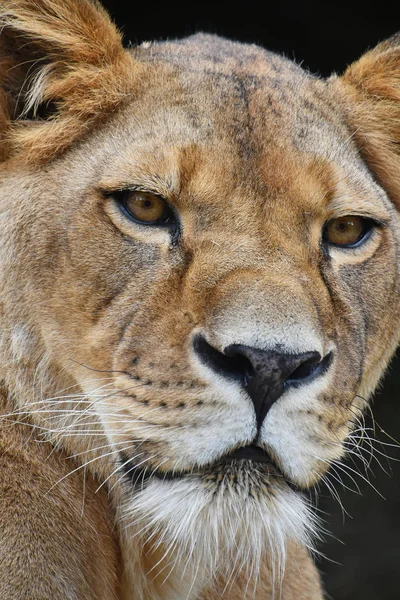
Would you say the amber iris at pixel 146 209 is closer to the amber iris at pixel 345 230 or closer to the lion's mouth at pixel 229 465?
the amber iris at pixel 345 230

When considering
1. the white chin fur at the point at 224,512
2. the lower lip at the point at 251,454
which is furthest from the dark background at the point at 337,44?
the lower lip at the point at 251,454

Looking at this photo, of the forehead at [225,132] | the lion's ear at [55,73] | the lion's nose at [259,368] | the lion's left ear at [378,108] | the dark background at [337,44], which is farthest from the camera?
the dark background at [337,44]

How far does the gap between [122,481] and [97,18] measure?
1.59 meters

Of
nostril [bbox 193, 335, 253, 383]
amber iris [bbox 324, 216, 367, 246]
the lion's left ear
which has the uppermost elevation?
the lion's left ear

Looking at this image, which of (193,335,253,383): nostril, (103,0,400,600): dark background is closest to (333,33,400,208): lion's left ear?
(193,335,253,383): nostril

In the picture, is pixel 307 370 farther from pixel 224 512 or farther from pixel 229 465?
pixel 224 512

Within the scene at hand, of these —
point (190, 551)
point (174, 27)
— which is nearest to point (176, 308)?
point (190, 551)

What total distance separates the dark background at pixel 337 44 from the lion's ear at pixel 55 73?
162 inches

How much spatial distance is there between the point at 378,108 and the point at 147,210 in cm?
119

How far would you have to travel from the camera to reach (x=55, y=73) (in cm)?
322

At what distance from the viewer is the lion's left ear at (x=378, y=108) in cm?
361

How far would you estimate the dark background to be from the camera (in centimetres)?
708

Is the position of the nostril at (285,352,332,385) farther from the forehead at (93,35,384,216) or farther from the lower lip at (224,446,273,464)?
the forehead at (93,35,384,216)

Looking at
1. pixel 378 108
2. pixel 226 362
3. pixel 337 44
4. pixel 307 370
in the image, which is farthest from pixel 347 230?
pixel 337 44
